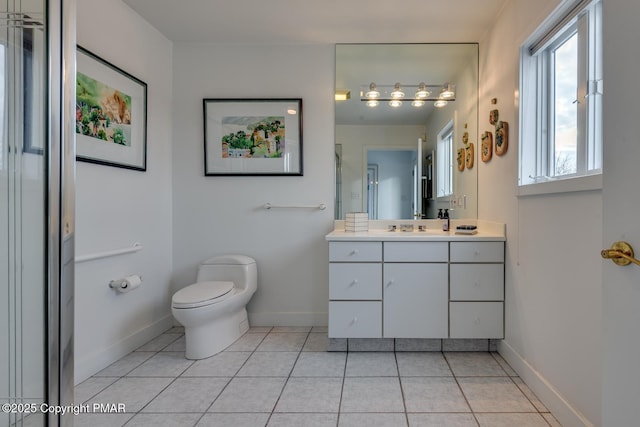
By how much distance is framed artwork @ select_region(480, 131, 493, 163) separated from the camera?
2.27 m

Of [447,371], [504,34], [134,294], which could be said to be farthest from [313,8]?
[447,371]

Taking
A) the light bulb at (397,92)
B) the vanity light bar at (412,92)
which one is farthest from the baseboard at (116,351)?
the light bulb at (397,92)

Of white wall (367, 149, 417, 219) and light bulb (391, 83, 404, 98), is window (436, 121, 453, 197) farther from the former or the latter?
light bulb (391, 83, 404, 98)

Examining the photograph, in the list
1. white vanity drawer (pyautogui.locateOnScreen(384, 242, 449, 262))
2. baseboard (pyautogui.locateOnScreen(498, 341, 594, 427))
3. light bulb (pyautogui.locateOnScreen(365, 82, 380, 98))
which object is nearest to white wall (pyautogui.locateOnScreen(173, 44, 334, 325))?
light bulb (pyautogui.locateOnScreen(365, 82, 380, 98))

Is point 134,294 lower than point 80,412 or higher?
higher

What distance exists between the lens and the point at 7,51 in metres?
0.99

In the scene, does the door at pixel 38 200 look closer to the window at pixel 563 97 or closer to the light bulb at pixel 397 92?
the window at pixel 563 97

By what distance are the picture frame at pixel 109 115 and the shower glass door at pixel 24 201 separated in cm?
91

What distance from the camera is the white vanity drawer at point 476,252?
2137 millimetres

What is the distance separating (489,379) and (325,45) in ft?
8.84

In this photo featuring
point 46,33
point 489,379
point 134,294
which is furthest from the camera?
point 134,294

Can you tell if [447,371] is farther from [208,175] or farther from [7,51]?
[7,51]

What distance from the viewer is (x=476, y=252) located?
2.15 m

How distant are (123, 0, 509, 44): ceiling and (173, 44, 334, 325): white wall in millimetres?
165
